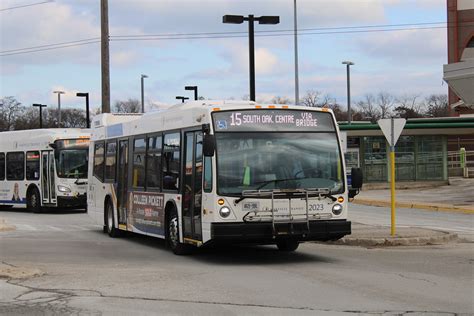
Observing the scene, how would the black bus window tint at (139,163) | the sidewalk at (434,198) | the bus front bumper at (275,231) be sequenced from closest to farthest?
the bus front bumper at (275,231) < the black bus window tint at (139,163) < the sidewalk at (434,198)

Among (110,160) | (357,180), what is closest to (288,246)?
(357,180)

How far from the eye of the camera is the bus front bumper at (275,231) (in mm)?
10742

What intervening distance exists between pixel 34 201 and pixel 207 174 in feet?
57.0

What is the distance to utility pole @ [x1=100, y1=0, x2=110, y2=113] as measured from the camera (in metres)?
24.3

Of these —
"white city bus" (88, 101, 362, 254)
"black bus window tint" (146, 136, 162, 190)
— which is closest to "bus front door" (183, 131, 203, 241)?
"white city bus" (88, 101, 362, 254)

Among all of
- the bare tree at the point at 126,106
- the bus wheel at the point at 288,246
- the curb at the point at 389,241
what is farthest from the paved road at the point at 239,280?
the bare tree at the point at 126,106

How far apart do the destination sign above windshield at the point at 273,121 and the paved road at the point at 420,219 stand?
607 centimetres

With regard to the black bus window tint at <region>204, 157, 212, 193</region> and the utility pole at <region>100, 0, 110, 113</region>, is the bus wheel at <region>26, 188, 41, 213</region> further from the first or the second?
the black bus window tint at <region>204, 157, 212, 193</region>

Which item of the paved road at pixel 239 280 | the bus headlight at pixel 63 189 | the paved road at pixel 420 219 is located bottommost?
the paved road at pixel 420 219

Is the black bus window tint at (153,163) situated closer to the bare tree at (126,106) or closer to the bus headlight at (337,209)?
the bus headlight at (337,209)

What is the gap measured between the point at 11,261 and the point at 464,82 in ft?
69.2

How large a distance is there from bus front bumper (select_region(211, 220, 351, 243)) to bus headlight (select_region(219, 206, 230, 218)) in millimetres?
154

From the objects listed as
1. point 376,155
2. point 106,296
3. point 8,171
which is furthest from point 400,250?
point 376,155

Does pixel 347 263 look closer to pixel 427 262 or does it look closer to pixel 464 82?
pixel 427 262
